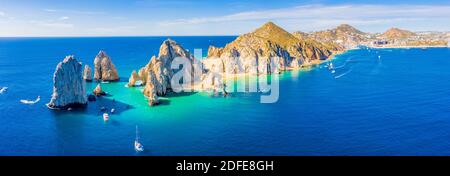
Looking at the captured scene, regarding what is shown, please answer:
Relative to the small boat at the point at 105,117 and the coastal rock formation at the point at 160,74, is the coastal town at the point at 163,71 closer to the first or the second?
the coastal rock formation at the point at 160,74

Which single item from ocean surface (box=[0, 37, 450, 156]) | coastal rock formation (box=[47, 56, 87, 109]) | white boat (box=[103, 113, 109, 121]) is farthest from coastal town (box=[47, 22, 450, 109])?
white boat (box=[103, 113, 109, 121])

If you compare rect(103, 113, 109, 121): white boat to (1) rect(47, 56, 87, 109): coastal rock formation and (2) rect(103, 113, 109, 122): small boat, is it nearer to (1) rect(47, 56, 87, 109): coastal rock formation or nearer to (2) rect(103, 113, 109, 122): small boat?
(2) rect(103, 113, 109, 122): small boat

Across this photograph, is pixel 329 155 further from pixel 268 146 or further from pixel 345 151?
pixel 268 146

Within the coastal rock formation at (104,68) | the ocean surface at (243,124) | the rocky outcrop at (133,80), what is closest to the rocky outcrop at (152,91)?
the ocean surface at (243,124)

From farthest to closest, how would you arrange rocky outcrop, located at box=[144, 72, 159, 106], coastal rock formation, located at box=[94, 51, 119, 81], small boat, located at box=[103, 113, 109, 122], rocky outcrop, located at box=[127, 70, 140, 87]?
coastal rock formation, located at box=[94, 51, 119, 81] < rocky outcrop, located at box=[127, 70, 140, 87] < rocky outcrop, located at box=[144, 72, 159, 106] < small boat, located at box=[103, 113, 109, 122]

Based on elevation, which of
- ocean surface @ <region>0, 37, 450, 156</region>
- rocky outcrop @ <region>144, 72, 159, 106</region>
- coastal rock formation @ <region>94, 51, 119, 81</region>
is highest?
coastal rock formation @ <region>94, 51, 119, 81</region>

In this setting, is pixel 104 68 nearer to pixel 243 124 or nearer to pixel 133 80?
pixel 133 80
